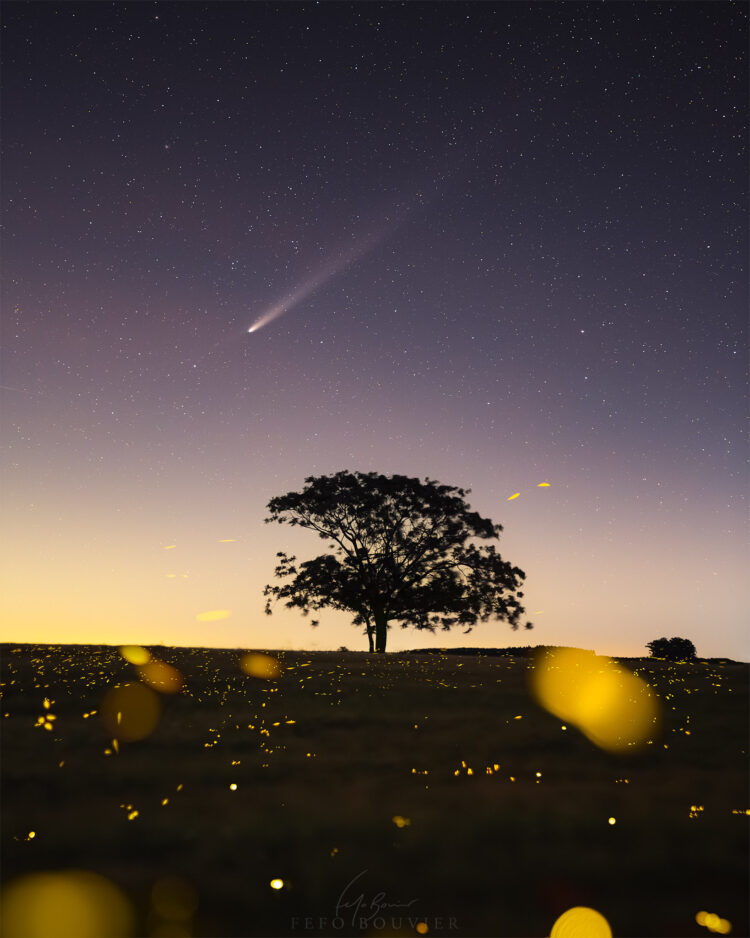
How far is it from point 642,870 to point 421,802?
240cm

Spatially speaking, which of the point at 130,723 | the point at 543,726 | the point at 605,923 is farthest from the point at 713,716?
the point at 130,723

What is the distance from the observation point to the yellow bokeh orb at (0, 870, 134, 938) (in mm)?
4555

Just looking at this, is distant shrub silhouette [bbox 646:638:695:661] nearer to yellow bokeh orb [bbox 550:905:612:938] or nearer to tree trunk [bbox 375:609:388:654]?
tree trunk [bbox 375:609:388:654]

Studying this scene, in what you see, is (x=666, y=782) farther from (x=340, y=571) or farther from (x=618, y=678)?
(x=340, y=571)

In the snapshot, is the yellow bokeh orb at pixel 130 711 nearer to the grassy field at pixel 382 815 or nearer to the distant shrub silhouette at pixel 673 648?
the grassy field at pixel 382 815

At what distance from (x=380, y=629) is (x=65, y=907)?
104 ft

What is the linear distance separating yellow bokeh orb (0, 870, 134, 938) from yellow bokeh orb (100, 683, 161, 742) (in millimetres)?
4929

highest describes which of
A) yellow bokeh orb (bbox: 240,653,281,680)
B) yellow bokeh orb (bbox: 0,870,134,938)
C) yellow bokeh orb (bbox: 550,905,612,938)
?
yellow bokeh orb (bbox: 240,653,281,680)

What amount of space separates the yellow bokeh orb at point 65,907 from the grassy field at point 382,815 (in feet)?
0.46

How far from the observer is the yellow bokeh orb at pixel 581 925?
462 cm

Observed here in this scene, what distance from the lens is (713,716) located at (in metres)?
12.1
